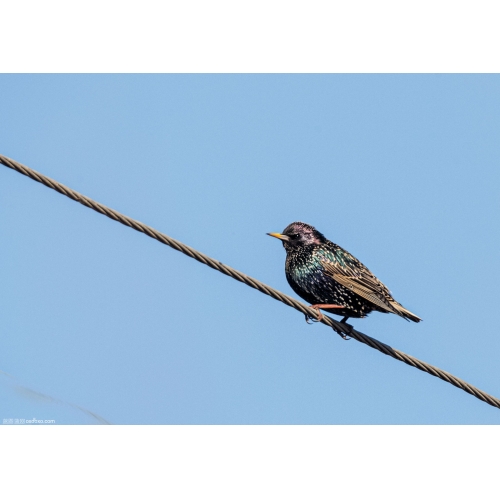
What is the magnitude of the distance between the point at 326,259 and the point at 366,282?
1.42 ft

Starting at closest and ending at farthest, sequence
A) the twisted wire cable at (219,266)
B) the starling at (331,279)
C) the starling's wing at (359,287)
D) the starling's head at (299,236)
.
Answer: the twisted wire cable at (219,266) < the starling's wing at (359,287) < the starling at (331,279) < the starling's head at (299,236)

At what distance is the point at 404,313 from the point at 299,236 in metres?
1.35

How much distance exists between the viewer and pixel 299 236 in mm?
8672

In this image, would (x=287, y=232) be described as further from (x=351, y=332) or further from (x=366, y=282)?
(x=351, y=332)

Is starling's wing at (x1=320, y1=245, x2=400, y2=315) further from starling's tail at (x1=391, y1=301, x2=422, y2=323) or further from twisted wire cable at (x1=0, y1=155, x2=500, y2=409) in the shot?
twisted wire cable at (x1=0, y1=155, x2=500, y2=409)

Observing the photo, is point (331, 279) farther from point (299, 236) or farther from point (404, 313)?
point (404, 313)

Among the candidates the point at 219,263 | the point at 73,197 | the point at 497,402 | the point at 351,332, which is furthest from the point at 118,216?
the point at 497,402

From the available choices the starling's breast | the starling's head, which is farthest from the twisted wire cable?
the starling's head

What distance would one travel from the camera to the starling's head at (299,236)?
8.63 m

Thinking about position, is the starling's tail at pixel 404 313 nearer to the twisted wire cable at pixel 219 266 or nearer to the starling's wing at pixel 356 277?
the starling's wing at pixel 356 277

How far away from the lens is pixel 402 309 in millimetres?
7945

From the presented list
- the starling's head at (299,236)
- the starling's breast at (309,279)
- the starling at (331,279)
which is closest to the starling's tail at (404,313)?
the starling at (331,279)

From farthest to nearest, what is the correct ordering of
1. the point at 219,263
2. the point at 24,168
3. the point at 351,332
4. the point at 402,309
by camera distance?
the point at 402,309 < the point at 351,332 < the point at 219,263 < the point at 24,168

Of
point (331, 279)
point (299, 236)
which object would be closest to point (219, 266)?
point (331, 279)
